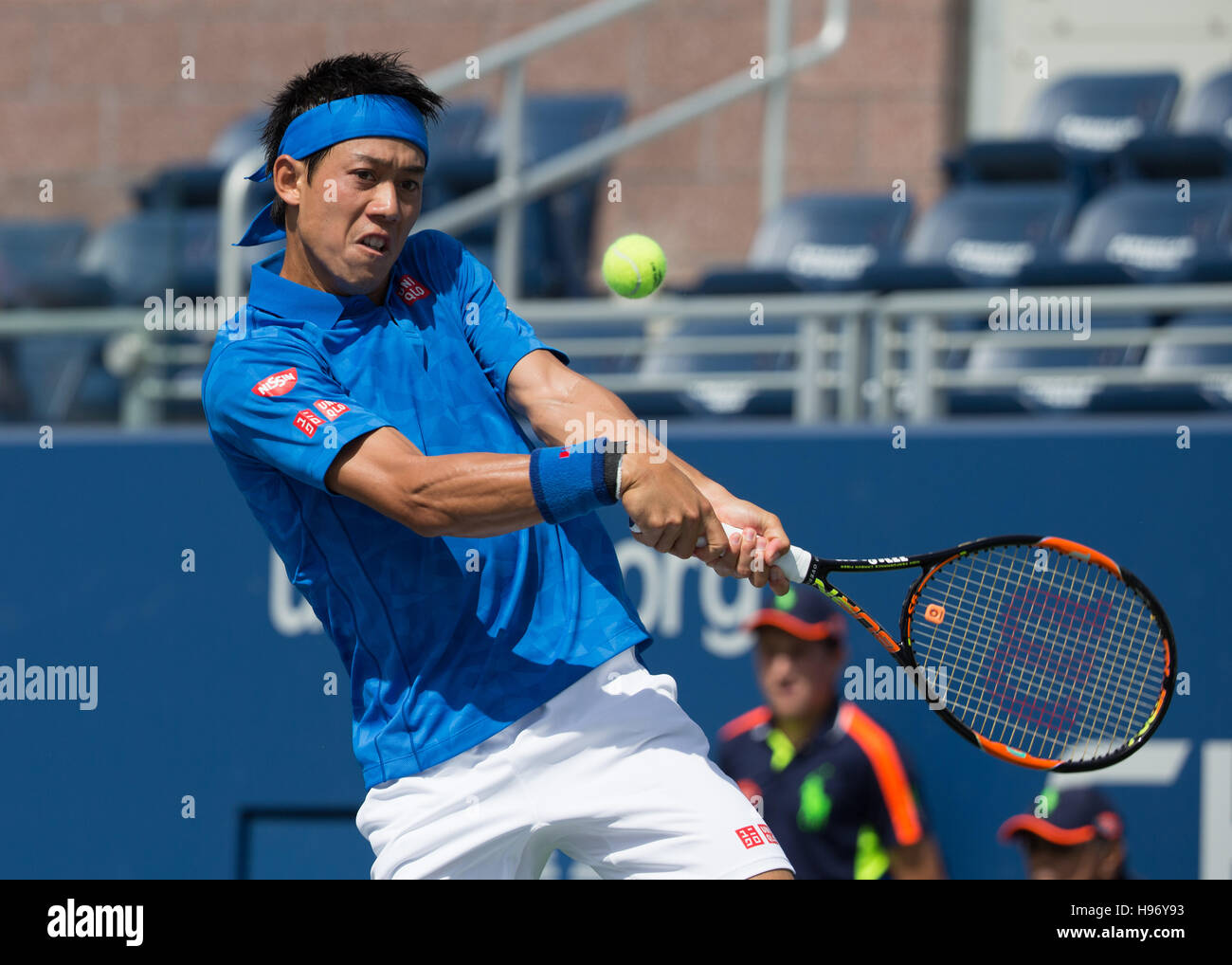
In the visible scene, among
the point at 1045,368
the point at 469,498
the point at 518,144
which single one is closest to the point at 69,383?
the point at 518,144

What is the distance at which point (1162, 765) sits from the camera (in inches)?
212

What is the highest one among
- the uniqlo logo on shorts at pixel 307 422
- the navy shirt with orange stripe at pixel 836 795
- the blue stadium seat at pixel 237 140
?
the blue stadium seat at pixel 237 140

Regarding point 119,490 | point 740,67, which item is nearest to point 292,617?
point 119,490

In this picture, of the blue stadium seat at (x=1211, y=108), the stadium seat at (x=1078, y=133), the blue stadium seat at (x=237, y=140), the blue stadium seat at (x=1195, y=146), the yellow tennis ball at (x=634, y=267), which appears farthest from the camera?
the blue stadium seat at (x=237, y=140)

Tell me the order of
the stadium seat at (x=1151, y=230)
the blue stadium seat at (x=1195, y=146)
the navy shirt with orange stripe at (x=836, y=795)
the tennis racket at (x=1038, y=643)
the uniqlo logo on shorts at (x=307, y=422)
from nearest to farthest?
the uniqlo logo on shorts at (x=307, y=422) < the tennis racket at (x=1038, y=643) < the navy shirt with orange stripe at (x=836, y=795) < the stadium seat at (x=1151, y=230) < the blue stadium seat at (x=1195, y=146)

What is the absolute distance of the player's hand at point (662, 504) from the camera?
271 cm

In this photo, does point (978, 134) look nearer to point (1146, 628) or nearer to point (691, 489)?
point (1146, 628)

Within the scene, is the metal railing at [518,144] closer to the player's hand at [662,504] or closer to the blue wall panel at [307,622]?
the blue wall panel at [307,622]

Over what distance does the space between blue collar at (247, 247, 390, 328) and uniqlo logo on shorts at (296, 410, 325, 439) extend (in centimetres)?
25

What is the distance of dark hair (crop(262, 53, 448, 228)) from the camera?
3.09 meters

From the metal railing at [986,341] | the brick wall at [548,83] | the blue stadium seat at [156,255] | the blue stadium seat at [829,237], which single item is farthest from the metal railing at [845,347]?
the brick wall at [548,83]

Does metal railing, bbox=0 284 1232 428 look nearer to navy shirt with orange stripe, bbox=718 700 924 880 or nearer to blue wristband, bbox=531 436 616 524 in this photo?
navy shirt with orange stripe, bbox=718 700 924 880

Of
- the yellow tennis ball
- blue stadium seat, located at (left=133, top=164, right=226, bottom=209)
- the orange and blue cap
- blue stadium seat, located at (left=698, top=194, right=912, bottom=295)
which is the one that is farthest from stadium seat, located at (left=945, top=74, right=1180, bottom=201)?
the yellow tennis ball
